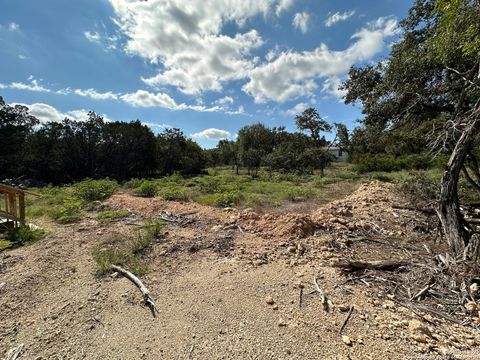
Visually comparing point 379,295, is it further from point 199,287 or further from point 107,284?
point 107,284

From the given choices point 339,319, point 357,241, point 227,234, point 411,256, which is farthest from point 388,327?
point 227,234

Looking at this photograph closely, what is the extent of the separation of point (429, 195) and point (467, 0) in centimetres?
421

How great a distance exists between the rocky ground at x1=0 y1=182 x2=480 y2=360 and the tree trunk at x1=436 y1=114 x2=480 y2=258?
1.36 feet

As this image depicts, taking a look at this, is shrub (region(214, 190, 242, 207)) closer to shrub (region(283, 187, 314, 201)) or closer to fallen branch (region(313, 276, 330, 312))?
shrub (region(283, 187, 314, 201))

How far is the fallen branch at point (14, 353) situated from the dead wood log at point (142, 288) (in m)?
1.09

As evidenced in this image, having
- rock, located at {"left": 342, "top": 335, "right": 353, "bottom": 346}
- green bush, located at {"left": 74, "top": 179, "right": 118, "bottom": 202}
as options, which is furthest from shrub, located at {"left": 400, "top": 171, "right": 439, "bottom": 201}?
green bush, located at {"left": 74, "top": 179, "right": 118, "bottom": 202}

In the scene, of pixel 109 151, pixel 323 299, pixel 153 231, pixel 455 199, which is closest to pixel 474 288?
pixel 323 299

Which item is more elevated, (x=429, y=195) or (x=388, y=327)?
(x=429, y=195)

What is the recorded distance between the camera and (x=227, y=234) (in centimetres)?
488

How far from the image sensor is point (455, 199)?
398 cm

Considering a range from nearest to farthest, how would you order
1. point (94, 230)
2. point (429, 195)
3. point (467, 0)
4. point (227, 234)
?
1. point (467, 0)
2. point (227, 234)
3. point (94, 230)
4. point (429, 195)

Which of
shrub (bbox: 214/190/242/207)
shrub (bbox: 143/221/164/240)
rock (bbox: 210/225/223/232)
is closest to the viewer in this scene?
shrub (bbox: 143/221/164/240)

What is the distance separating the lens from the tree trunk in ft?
12.0

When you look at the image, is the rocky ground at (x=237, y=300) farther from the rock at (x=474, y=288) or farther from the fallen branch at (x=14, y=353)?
the rock at (x=474, y=288)
